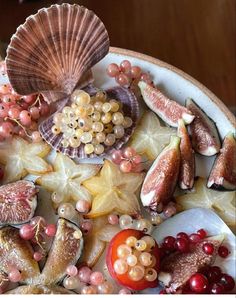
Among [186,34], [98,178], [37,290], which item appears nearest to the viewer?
[37,290]

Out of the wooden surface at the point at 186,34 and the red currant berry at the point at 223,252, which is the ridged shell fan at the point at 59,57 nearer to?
the red currant berry at the point at 223,252

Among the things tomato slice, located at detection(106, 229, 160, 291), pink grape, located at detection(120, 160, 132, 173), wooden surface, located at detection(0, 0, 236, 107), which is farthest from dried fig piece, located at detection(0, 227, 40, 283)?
wooden surface, located at detection(0, 0, 236, 107)

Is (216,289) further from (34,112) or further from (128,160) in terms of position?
(34,112)

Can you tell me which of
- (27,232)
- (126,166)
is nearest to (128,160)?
(126,166)

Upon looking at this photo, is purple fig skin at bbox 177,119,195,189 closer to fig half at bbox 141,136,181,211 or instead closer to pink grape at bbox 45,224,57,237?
fig half at bbox 141,136,181,211

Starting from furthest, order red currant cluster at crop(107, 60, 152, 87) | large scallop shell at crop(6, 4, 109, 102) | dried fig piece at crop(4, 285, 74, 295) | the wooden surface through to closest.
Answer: the wooden surface → red currant cluster at crop(107, 60, 152, 87) → large scallop shell at crop(6, 4, 109, 102) → dried fig piece at crop(4, 285, 74, 295)

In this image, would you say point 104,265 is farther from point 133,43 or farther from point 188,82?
point 133,43
